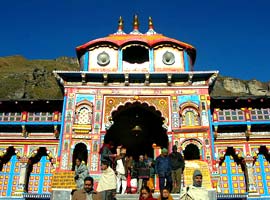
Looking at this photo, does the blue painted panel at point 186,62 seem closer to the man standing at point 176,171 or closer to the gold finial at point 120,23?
the gold finial at point 120,23

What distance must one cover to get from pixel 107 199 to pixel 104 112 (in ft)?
24.6

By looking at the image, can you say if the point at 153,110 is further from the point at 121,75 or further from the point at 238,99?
the point at 238,99

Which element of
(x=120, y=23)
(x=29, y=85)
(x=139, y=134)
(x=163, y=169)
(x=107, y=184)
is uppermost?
(x=29, y=85)

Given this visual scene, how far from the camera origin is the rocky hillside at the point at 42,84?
70.4m

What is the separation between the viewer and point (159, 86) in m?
16.8

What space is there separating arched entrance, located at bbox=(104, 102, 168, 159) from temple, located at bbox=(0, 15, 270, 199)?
0.06 m

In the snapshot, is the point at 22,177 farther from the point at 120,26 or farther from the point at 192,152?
the point at 120,26

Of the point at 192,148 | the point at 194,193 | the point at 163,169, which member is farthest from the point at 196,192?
the point at 192,148

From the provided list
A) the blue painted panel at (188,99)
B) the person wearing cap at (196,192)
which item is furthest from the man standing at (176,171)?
the person wearing cap at (196,192)

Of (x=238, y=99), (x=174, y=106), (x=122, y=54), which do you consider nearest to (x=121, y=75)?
(x=122, y=54)

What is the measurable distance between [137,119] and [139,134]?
819 millimetres

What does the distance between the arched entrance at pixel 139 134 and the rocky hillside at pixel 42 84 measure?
47016mm

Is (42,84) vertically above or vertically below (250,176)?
above

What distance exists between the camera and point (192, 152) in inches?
660
